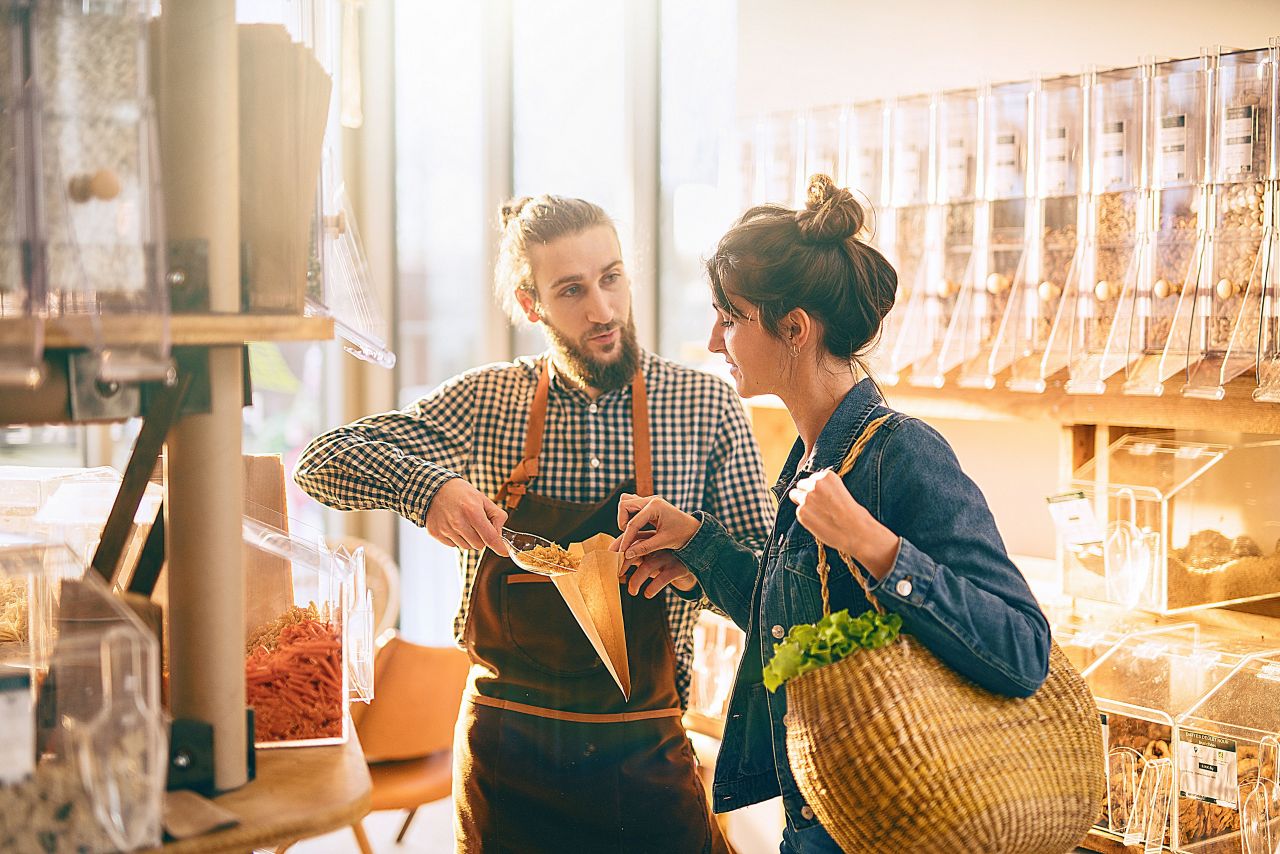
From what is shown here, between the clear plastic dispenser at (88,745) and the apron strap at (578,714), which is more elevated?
the clear plastic dispenser at (88,745)

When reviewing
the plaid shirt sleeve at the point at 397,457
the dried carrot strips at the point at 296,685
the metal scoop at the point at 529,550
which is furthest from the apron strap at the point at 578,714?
the dried carrot strips at the point at 296,685

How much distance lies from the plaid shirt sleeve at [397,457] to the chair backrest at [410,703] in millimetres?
1328

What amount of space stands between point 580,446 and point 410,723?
4.99ft

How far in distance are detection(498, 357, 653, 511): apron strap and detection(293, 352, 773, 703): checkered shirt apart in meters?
0.02

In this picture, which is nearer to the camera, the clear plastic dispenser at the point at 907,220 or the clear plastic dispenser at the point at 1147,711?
→ the clear plastic dispenser at the point at 1147,711

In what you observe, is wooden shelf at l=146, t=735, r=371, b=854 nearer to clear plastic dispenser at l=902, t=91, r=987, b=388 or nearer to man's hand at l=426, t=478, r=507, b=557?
man's hand at l=426, t=478, r=507, b=557

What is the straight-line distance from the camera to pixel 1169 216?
210 centimetres

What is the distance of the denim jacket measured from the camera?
1379 millimetres

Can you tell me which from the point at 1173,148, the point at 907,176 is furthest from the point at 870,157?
the point at 1173,148

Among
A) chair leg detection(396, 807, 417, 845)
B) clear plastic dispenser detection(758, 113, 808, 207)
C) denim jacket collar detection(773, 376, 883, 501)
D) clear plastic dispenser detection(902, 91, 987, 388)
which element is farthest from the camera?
chair leg detection(396, 807, 417, 845)

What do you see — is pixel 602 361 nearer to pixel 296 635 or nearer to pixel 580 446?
pixel 580 446

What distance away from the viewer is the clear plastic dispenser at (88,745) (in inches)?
39.9

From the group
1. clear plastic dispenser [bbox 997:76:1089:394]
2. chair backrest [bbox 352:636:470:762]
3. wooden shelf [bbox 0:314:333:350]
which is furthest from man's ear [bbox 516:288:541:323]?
chair backrest [bbox 352:636:470:762]

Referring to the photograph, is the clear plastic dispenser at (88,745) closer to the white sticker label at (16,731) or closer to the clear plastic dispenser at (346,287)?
the white sticker label at (16,731)
